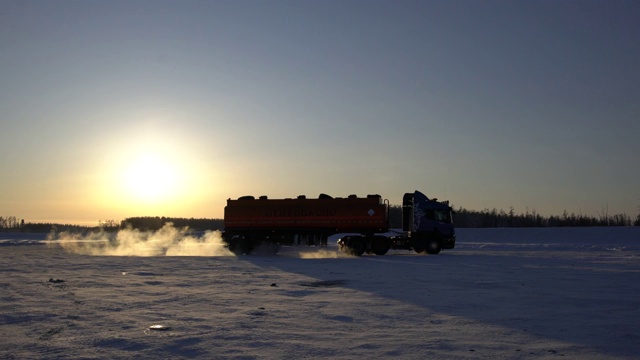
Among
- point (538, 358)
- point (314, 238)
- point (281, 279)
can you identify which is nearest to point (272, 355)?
point (538, 358)

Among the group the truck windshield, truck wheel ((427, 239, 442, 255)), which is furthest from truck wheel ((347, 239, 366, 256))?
the truck windshield

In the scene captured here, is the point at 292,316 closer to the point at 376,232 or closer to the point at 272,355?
the point at 272,355

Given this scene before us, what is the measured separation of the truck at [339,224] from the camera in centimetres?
3278

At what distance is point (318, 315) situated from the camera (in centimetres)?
1084

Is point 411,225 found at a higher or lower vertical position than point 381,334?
higher

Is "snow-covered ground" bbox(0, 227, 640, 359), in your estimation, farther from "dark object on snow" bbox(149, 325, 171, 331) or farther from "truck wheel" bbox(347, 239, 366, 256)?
"truck wheel" bbox(347, 239, 366, 256)

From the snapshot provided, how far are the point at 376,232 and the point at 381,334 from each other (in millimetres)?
24210

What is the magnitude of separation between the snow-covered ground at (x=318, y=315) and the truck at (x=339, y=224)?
12803mm

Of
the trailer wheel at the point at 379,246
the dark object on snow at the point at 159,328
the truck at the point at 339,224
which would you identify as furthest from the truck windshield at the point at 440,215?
the dark object on snow at the point at 159,328

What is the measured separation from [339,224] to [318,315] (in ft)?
72.8

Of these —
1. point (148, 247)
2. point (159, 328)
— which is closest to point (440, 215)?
point (148, 247)

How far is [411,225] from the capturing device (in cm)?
3359

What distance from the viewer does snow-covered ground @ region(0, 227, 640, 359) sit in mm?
8047

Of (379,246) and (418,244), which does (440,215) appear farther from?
(379,246)
